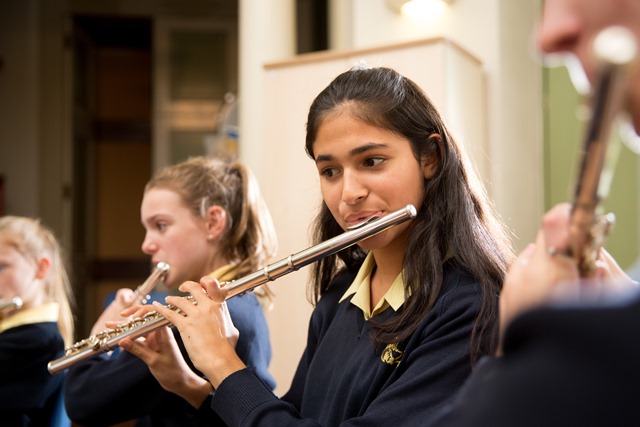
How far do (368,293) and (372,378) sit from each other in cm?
19

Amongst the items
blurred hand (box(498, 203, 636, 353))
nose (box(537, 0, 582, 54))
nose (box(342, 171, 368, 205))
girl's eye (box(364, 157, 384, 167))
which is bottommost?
blurred hand (box(498, 203, 636, 353))

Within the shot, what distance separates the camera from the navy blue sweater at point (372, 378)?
1.00 meters

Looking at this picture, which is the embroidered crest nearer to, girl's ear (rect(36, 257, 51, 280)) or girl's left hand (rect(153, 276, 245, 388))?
girl's left hand (rect(153, 276, 245, 388))

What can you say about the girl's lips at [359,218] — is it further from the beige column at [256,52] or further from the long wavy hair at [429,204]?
the beige column at [256,52]

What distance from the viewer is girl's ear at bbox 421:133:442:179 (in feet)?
3.95

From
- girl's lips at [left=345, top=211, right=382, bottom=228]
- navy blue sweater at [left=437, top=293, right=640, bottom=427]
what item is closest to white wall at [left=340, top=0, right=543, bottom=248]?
girl's lips at [left=345, top=211, right=382, bottom=228]

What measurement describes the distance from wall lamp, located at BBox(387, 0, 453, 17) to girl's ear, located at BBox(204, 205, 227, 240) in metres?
1.51

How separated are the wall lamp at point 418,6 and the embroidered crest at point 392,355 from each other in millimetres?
2068

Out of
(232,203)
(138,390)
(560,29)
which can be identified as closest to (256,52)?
(232,203)

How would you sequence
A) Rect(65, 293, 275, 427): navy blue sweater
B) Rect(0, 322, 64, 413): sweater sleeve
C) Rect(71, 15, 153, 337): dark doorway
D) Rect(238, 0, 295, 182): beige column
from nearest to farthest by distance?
Rect(65, 293, 275, 427): navy blue sweater < Rect(0, 322, 64, 413): sweater sleeve < Rect(238, 0, 295, 182): beige column < Rect(71, 15, 153, 337): dark doorway

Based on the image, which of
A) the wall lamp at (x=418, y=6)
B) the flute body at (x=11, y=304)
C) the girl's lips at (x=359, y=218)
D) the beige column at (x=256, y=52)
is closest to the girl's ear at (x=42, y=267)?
the flute body at (x=11, y=304)

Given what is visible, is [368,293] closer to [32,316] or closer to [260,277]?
[260,277]

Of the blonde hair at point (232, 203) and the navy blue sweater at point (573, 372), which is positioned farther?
the blonde hair at point (232, 203)

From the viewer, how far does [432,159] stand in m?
1.21
